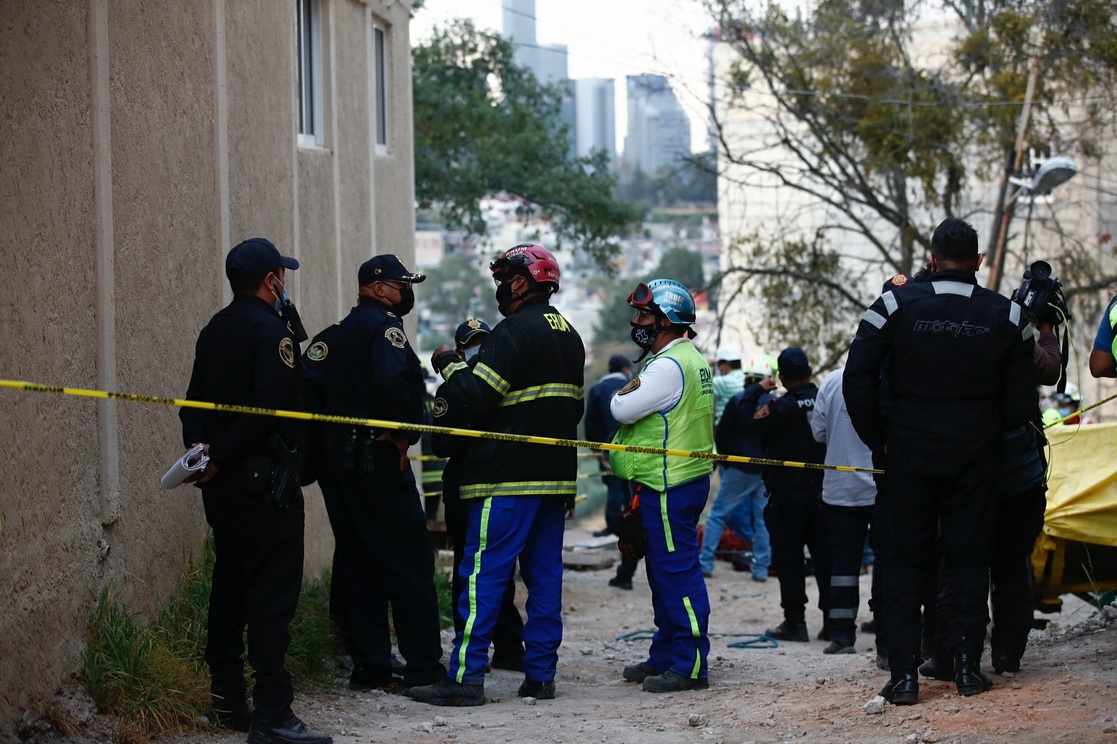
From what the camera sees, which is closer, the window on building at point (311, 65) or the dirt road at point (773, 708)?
the dirt road at point (773, 708)

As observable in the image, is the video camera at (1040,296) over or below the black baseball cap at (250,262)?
below

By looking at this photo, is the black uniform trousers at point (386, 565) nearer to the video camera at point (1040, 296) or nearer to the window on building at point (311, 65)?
the video camera at point (1040, 296)

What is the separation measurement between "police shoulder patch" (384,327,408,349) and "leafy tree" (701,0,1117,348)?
1311 cm

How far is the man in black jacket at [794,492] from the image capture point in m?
8.83

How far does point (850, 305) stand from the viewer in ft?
65.7

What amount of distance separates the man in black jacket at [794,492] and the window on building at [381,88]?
4532mm

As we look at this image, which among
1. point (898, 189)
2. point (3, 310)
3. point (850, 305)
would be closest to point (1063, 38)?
point (898, 189)

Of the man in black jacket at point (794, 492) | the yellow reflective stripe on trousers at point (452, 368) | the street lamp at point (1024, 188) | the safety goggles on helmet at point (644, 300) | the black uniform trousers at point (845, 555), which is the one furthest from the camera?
the street lamp at point (1024, 188)

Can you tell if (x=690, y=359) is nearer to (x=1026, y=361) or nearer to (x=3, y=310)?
(x=1026, y=361)

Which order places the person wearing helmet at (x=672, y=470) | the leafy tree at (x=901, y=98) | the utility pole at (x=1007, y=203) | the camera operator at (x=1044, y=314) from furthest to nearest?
1. the leafy tree at (x=901, y=98)
2. the utility pole at (x=1007, y=203)
3. the person wearing helmet at (x=672, y=470)
4. the camera operator at (x=1044, y=314)

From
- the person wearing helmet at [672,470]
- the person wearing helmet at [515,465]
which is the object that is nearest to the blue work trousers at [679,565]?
the person wearing helmet at [672,470]

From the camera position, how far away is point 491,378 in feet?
19.8

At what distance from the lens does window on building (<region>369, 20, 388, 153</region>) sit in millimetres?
11312

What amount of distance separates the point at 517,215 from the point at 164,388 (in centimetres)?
1417
